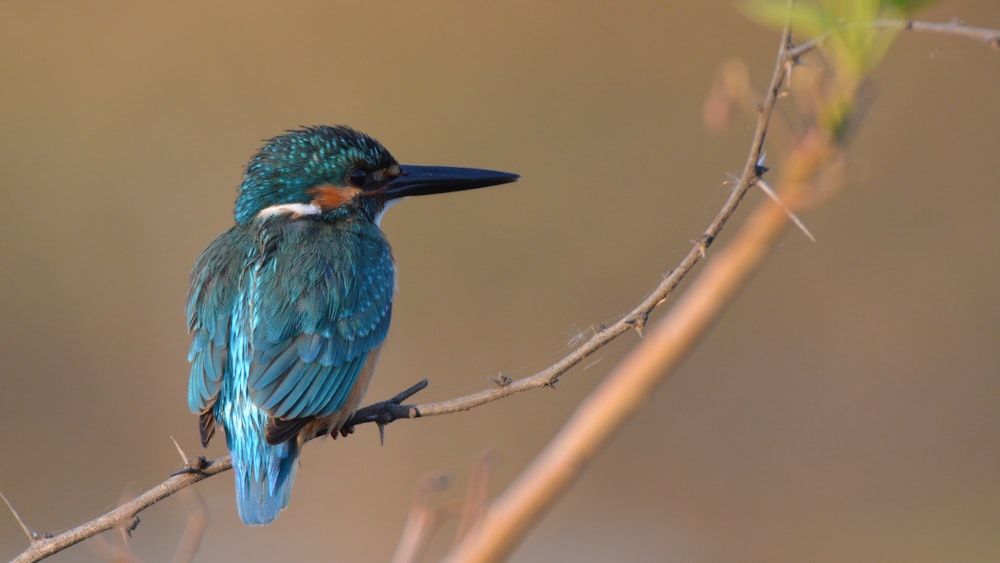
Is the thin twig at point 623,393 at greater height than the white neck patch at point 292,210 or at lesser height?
lesser

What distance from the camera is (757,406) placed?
5.46 m

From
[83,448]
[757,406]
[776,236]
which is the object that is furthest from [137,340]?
[776,236]

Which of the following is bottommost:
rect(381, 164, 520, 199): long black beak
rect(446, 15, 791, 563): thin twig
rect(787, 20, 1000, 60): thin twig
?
rect(446, 15, 791, 563): thin twig

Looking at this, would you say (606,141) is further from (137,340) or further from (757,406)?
(137,340)

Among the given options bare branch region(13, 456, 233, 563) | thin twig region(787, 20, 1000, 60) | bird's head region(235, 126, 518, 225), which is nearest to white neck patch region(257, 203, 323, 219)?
bird's head region(235, 126, 518, 225)

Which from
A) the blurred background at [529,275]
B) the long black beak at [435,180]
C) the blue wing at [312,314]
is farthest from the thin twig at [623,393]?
the blurred background at [529,275]

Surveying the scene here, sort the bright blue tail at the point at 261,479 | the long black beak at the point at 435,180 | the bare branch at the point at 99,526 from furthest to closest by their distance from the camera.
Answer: the long black beak at the point at 435,180 → the bright blue tail at the point at 261,479 → the bare branch at the point at 99,526

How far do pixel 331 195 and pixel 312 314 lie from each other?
1.45 feet

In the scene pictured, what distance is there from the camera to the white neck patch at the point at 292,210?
9.17 ft

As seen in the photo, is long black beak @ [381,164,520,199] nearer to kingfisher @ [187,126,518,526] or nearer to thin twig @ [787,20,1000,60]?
kingfisher @ [187,126,518,526]

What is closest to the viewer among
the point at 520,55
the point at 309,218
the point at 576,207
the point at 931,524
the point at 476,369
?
the point at 309,218

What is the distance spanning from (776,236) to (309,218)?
6.99 ft

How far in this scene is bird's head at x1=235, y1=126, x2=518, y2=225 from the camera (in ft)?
9.29

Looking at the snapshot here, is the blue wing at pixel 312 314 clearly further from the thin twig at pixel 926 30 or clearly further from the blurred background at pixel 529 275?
the blurred background at pixel 529 275
